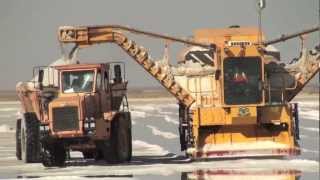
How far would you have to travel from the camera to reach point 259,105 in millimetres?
24062

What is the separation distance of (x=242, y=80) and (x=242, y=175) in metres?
5.54

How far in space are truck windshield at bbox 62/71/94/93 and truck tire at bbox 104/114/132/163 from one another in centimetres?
129

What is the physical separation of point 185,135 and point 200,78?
87.4 inches

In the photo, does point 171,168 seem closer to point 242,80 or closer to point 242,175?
point 242,175

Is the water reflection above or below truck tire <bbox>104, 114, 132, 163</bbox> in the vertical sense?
below

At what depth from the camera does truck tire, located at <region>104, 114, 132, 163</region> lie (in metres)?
24.0

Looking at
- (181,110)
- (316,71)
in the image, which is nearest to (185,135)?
(181,110)

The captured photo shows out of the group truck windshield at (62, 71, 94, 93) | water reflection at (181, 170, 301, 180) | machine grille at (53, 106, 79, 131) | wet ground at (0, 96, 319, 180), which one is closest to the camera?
water reflection at (181, 170, 301, 180)

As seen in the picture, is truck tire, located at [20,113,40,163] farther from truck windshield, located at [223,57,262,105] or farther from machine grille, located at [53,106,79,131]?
truck windshield, located at [223,57,262,105]

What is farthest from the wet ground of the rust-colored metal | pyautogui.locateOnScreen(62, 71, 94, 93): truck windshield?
the rust-colored metal

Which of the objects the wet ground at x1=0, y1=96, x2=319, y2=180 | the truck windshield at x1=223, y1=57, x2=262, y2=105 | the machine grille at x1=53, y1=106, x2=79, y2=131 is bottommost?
the wet ground at x1=0, y1=96, x2=319, y2=180

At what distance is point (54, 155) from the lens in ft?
80.3

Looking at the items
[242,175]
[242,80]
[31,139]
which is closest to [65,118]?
[31,139]

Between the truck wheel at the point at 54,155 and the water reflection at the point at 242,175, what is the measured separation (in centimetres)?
538
